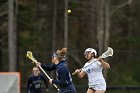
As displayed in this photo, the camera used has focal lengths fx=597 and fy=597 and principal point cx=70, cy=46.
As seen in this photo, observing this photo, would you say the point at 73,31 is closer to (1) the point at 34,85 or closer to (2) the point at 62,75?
(1) the point at 34,85

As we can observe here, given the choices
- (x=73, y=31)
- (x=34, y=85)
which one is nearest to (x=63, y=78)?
(x=34, y=85)

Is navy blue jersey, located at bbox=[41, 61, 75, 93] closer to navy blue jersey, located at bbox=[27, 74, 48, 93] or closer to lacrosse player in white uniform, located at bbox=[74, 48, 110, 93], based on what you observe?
lacrosse player in white uniform, located at bbox=[74, 48, 110, 93]

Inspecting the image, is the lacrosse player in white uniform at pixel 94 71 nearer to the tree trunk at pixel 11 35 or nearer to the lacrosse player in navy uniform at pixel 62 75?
the lacrosse player in navy uniform at pixel 62 75

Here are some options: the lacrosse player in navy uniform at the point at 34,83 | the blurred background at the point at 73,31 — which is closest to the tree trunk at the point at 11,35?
the blurred background at the point at 73,31

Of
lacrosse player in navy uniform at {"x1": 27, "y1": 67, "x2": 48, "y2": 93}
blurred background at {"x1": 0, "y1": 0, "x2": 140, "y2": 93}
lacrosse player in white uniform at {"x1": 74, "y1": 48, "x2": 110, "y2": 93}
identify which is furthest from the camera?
blurred background at {"x1": 0, "y1": 0, "x2": 140, "y2": 93}

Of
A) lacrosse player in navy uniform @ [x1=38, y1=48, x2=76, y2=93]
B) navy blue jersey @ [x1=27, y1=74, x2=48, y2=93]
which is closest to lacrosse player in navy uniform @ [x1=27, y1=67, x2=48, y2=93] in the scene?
navy blue jersey @ [x1=27, y1=74, x2=48, y2=93]

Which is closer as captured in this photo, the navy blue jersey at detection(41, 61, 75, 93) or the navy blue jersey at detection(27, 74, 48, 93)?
the navy blue jersey at detection(41, 61, 75, 93)

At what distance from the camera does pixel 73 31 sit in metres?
38.1

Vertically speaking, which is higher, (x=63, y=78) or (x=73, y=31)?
(x=63, y=78)

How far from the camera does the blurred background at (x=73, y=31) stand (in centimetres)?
2806

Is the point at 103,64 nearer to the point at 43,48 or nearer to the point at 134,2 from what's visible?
the point at 43,48

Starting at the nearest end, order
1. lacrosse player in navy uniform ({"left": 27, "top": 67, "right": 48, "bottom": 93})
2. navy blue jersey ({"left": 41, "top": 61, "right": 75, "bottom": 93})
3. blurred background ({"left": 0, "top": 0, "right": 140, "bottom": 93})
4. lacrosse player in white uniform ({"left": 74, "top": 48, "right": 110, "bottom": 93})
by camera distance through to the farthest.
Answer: navy blue jersey ({"left": 41, "top": 61, "right": 75, "bottom": 93})
lacrosse player in white uniform ({"left": 74, "top": 48, "right": 110, "bottom": 93})
lacrosse player in navy uniform ({"left": 27, "top": 67, "right": 48, "bottom": 93})
blurred background ({"left": 0, "top": 0, "right": 140, "bottom": 93})

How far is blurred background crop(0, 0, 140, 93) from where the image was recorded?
28.1 meters

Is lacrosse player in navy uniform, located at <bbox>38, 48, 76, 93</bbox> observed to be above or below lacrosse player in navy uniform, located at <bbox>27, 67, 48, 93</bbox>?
above
